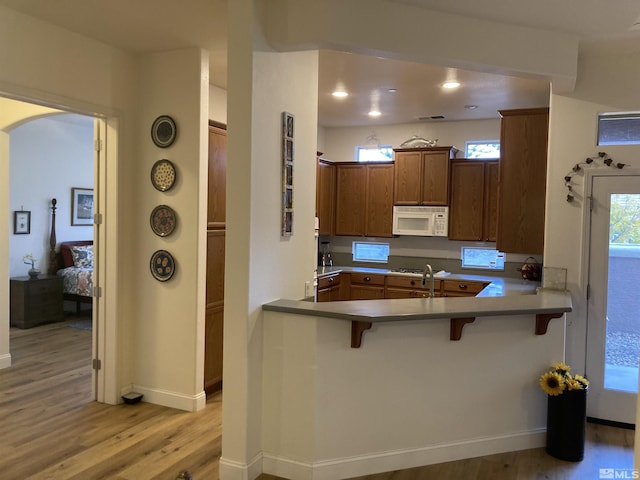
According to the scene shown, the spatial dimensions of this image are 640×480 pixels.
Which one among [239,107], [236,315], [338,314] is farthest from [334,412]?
[239,107]

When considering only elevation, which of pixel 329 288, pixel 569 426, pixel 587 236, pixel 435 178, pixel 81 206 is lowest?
pixel 569 426

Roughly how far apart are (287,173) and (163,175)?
1.27 metres

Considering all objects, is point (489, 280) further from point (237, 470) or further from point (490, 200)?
point (237, 470)

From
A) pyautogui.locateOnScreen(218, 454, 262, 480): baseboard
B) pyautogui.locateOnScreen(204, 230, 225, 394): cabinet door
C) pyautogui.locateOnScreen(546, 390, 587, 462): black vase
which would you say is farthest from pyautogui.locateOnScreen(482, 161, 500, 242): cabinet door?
pyautogui.locateOnScreen(218, 454, 262, 480): baseboard

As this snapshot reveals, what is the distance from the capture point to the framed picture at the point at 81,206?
7566 mm

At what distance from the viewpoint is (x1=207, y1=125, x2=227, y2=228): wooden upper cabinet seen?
4.05m

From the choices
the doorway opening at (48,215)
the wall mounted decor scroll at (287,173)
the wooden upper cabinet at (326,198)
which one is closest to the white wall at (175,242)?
the wall mounted decor scroll at (287,173)

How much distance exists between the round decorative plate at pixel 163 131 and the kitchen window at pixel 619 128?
3.27 m

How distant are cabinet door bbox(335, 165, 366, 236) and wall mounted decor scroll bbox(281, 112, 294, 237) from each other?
3.44m

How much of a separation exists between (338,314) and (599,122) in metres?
2.59

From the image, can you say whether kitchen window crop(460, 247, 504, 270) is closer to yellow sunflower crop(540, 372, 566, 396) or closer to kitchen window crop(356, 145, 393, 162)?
kitchen window crop(356, 145, 393, 162)

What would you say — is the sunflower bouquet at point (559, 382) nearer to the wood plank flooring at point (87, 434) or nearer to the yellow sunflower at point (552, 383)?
the yellow sunflower at point (552, 383)

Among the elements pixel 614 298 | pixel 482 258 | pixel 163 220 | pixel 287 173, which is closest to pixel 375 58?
pixel 287 173

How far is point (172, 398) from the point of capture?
152 inches
